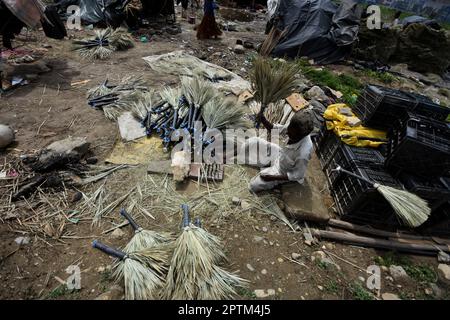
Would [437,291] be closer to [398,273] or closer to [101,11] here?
[398,273]

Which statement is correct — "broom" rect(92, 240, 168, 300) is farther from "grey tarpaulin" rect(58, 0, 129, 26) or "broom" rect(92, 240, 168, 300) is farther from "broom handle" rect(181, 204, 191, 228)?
"grey tarpaulin" rect(58, 0, 129, 26)

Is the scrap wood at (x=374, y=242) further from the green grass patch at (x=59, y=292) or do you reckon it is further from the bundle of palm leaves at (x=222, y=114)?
the green grass patch at (x=59, y=292)

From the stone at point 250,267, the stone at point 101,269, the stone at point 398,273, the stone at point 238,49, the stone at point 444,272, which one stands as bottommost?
the stone at point 444,272

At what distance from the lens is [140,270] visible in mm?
2195

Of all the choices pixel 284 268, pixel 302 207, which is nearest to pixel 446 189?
pixel 302 207

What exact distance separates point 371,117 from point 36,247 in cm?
421

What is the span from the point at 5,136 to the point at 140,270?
2846 mm

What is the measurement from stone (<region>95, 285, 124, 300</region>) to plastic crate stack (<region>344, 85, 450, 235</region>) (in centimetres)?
Result: 313

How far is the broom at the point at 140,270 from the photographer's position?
210 cm

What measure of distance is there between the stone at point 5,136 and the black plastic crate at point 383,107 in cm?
499

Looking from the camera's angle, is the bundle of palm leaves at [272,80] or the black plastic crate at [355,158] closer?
the black plastic crate at [355,158]

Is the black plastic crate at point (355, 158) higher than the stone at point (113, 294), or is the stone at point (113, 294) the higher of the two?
the black plastic crate at point (355, 158)

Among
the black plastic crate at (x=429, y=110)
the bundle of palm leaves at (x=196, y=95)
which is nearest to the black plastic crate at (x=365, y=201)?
the black plastic crate at (x=429, y=110)

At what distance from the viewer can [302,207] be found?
2.90 meters
